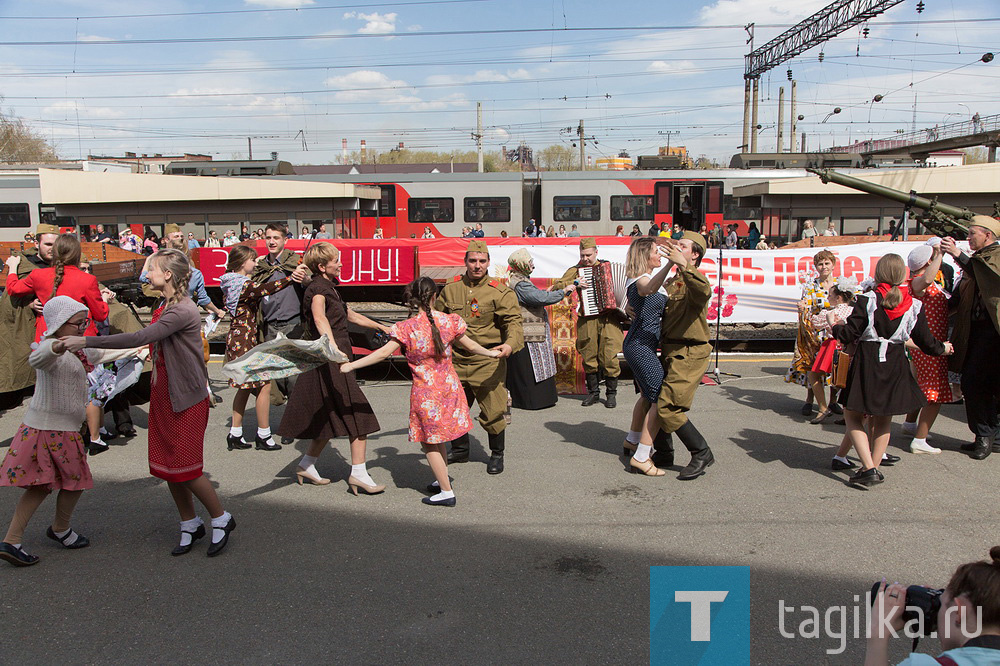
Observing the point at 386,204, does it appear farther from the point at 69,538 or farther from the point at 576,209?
the point at 69,538

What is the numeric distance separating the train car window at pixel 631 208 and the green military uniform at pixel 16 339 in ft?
71.9

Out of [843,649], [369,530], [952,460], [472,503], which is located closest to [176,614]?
[369,530]

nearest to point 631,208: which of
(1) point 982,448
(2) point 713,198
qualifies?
(2) point 713,198

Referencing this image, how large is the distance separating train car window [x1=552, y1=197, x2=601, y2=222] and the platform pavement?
2074 centimetres

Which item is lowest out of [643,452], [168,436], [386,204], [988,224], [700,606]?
[700,606]

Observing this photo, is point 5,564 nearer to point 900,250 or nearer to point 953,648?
point 953,648

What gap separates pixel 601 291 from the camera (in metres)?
7.95

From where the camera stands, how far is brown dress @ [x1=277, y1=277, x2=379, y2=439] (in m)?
5.11

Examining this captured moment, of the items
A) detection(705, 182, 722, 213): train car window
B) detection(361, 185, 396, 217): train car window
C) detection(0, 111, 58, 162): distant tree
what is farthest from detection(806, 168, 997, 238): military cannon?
detection(0, 111, 58, 162): distant tree

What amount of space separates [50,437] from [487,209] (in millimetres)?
23292

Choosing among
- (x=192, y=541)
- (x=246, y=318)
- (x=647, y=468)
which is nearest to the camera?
(x=192, y=541)

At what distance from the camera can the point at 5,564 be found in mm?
4207

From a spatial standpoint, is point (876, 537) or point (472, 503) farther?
point (472, 503)

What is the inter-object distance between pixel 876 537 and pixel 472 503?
2.55m
